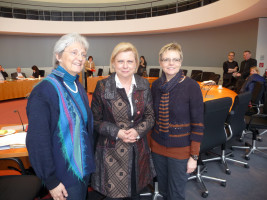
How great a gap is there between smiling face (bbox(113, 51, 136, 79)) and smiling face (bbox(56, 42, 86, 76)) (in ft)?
0.91

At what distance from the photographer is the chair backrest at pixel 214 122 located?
2.20m

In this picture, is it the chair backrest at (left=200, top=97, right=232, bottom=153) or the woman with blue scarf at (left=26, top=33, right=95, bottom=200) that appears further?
the chair backrest at (left=200, top=97, right=232, bottom=153)

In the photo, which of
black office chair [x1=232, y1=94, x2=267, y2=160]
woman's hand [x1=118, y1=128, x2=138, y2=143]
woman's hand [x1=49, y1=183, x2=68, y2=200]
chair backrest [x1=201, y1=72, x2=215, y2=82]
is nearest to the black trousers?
woman's hand [x1=49, y1=183, x2=68, y2=200]

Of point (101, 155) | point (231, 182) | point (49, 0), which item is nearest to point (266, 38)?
point (231, 182)

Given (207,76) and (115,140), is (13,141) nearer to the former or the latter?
(115,140)

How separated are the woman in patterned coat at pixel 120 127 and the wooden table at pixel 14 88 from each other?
23.0ft

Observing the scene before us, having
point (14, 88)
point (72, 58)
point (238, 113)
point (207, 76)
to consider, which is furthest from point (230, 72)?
point (14, 88)

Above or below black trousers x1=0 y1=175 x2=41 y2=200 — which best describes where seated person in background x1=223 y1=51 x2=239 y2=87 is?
above

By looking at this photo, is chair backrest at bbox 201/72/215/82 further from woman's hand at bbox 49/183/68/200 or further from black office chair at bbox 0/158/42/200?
woman's hand at bbox 49/183/68/200

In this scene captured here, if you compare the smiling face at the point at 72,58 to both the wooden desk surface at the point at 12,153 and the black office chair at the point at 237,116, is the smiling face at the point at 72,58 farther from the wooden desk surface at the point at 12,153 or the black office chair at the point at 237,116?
the black office chair at the point at 237,116

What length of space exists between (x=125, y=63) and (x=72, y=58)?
0.37 meters

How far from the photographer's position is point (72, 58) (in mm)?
1245

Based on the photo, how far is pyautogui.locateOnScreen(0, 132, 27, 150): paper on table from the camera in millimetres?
1768

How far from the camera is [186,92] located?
153 cm
